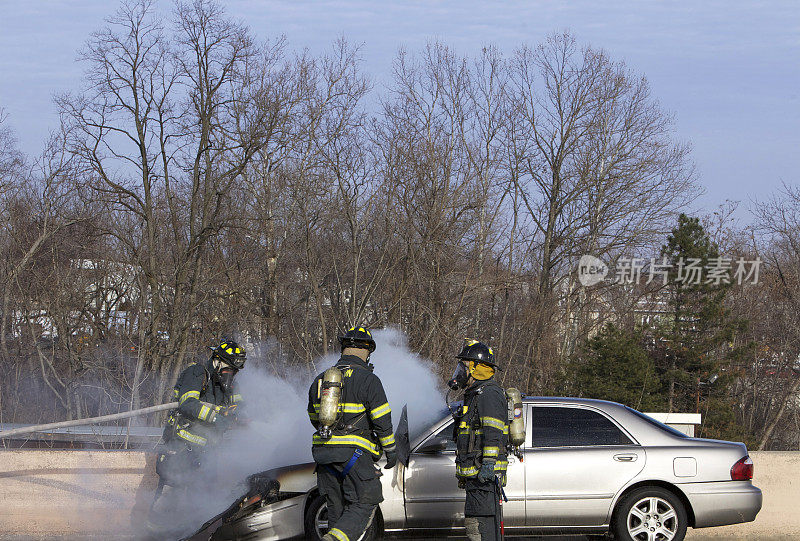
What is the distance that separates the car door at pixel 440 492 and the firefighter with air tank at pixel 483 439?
816mm

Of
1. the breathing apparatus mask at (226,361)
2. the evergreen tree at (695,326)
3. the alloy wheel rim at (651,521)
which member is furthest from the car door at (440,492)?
the evergreen tree at (695,326)

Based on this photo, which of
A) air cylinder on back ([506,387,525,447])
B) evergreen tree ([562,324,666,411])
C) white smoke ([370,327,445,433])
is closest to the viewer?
air cylinder on back ([506,387,525,447])

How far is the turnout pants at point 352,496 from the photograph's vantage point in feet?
18.1

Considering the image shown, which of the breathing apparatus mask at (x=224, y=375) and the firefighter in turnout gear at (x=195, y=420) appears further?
the breathing apparatus mask at (x=224, y=375)

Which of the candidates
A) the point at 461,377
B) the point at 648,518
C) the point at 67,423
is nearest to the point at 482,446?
the point at 461,377

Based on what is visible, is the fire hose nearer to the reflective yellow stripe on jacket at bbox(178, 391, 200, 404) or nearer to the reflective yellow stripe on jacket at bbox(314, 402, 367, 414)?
the reflective yellow stripe on jacket at bbox(178, 391, 200, 404)

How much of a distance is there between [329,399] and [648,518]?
11.2 ft

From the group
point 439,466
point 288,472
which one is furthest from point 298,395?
point 439,466

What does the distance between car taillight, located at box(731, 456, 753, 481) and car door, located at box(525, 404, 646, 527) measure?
85cm

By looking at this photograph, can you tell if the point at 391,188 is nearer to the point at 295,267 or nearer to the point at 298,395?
the point at 295,267

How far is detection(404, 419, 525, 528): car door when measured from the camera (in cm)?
695

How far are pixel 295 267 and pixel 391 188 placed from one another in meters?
4.40

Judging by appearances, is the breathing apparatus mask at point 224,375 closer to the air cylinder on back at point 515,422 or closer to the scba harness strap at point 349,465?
the scba harness strap at point 349,465

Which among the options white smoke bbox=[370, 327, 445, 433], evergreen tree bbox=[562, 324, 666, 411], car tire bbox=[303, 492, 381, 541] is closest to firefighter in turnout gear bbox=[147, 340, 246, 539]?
car tire bbox=[303, 492, 381, 541]
